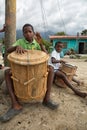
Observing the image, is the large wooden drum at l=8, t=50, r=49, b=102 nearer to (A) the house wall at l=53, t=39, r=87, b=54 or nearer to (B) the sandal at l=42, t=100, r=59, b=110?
(B) the sandal at l=42, t=100, r=59, b=110

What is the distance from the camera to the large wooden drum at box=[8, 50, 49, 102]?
342 centimetres

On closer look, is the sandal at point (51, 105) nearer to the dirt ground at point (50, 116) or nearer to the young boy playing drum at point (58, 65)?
the dirt ground at point (50, 116)

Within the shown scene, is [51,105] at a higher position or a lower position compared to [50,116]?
higher

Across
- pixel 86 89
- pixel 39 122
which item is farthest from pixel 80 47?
pixel 39 122

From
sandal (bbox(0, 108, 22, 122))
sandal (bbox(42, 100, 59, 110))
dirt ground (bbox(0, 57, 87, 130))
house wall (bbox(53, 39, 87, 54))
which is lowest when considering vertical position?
house wall (bbox(53, 39, 87, 54))

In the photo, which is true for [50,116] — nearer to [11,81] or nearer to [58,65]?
[11,81]

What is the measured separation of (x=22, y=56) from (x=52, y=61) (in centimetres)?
157

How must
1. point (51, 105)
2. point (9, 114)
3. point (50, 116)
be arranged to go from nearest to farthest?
point (9, 114), point (50, 116), point (51, 105)

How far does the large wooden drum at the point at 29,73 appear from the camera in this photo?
3416 millimetres

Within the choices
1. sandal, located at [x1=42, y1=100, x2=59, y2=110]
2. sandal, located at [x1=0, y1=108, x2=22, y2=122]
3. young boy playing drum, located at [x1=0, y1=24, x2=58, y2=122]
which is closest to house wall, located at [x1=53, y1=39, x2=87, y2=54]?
young boy playing drum, located at [x1=0, y1=24, x2=58, y2=122]

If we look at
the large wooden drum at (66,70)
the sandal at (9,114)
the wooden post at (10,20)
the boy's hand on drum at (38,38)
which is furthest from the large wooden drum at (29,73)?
the wooden post at (10,20)

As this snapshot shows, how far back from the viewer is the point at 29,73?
3.44 metres

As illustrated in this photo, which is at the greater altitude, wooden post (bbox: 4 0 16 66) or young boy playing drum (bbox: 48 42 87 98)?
wooden post (bbox: 4 0 16 66)

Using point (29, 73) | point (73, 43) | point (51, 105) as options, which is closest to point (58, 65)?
point (51, 105)
